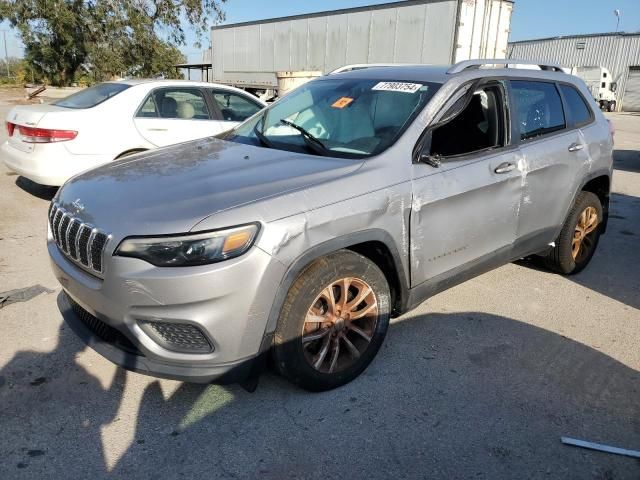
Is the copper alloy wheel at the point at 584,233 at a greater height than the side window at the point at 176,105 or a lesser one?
lesser

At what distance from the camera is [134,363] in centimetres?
248

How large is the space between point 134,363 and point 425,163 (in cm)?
192

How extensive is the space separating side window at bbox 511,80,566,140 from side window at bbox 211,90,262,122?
3.97m

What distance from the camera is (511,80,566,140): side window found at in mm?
3818

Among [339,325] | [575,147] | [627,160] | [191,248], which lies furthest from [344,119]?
[627,160]

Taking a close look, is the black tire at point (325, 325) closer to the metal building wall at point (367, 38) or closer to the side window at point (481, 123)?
the side window at point (481, 123)

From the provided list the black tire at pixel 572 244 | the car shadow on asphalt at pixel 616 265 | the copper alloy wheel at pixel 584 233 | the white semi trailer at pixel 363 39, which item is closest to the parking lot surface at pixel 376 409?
the car shadow on asphalt at pixel 616 265

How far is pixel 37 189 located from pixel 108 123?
1.96 meters

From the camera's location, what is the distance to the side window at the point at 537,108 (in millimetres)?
3818

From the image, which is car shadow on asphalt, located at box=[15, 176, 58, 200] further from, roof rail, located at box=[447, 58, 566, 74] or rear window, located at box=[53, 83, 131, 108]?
roof rail, located at box=[447, 58, 566, 74]

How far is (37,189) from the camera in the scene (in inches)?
282

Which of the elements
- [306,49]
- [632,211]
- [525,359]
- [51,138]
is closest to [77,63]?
[306,49]

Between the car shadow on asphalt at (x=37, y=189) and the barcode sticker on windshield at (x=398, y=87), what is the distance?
504 centimetres

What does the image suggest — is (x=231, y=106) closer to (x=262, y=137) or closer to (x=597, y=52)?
(x=262, y=137)
